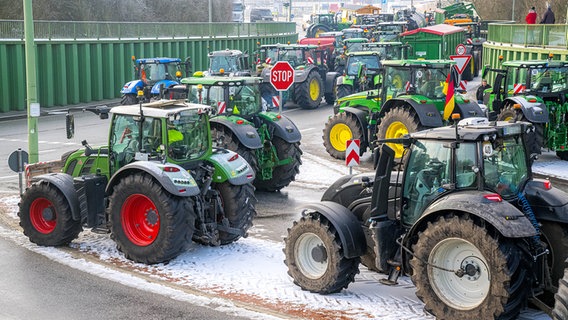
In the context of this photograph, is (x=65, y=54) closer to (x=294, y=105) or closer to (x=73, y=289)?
(x=294, y=105)

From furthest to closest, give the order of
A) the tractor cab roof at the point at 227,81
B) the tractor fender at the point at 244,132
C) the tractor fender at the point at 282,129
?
the tractor fender at the point at 282,129 → the tractor cab roof at the point at 227,81 → the tractor fender at the point at 244,132

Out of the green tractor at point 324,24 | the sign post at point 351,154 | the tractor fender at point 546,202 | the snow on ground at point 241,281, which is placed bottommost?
the snow on ground at point 241,281

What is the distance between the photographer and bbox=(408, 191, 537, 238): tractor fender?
8312mm

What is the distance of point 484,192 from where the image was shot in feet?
29.0

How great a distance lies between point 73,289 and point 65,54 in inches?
937

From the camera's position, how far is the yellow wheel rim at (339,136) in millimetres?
20953

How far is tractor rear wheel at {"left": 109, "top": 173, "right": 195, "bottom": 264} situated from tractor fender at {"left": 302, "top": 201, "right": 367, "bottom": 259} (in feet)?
6.78

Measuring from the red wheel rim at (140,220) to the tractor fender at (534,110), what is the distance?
10.7 m

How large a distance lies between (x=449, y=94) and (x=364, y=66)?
12.5m

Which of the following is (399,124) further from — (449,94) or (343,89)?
(343,89)

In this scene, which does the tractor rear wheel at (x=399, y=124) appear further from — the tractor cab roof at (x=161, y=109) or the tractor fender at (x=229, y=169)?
the tractor cab roof at (x=161, y=109)

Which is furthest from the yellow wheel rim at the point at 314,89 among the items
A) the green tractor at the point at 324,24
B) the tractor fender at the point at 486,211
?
the green tractor at the point at 324,24

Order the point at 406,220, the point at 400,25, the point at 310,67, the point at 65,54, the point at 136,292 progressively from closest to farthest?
1. the point at 406,220
2. the point at 136,292
3. the point at 310,67
4. the point at 65,54
5. the point at 400,25

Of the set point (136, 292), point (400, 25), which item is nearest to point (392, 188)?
point (136, 292)
